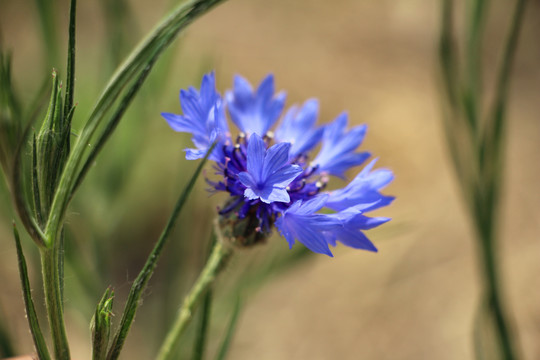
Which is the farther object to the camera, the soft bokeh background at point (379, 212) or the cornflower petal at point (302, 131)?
the soft bokeh background at point (379, 212)

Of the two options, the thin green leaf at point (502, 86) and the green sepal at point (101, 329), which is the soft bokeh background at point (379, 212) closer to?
the thin green leaf at point (502, 86)

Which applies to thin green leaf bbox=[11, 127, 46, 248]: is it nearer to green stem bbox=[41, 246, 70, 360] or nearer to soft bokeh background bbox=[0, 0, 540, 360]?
green stem bbox=[41, 246, 70, 360]

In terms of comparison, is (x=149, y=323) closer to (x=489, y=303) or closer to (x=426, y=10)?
(x=489, y=303)

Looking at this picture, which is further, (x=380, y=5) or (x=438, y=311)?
(x=380, y=5)

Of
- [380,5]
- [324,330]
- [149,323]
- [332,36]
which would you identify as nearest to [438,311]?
[324,330]

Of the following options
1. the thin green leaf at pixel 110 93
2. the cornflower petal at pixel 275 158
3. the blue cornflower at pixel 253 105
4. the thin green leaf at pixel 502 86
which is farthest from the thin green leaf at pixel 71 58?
the thin green leaf at pixel 502 86

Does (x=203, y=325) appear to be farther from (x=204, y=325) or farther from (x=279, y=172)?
(x=279, y=172)

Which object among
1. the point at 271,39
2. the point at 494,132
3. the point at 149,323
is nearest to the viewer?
the point at 494,132

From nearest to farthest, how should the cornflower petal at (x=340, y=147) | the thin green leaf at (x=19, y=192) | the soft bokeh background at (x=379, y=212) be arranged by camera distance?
the thin green leaf at (x=19, y=192) → the cornflower petal at (x=340, y=147) → the soft bokeh background at (x=379, y=212)
